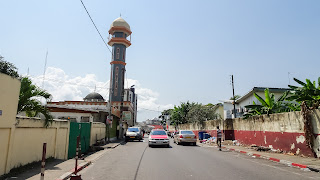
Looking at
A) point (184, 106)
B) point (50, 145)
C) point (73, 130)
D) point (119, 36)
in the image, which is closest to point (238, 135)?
point (73, 130)

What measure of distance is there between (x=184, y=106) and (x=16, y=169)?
45.6 metres

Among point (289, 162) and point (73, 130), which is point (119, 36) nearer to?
point (73, 130)

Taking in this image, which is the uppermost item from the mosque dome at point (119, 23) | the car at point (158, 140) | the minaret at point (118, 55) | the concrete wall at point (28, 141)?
the mosque dome at point (119, 23)

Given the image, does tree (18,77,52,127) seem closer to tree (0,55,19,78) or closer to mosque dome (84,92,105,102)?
tree (0,55,19,78)

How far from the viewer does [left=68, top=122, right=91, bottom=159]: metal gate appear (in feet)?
43.5

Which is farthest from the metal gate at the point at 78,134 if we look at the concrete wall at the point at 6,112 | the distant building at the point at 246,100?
the distant building at the point at 246,100

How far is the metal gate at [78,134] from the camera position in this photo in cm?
1327

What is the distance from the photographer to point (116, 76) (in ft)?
159

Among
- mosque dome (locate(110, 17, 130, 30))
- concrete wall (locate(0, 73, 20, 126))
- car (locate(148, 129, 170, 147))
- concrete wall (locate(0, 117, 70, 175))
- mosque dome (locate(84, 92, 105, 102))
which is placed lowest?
car (locate(148, 129, 170, 147))

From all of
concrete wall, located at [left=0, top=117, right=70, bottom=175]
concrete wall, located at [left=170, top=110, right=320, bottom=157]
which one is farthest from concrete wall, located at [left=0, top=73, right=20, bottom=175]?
concrete wall, located at [left=170, top=110, right=320, bottom=157]

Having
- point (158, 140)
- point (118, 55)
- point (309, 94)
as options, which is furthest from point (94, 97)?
point (309, 94)

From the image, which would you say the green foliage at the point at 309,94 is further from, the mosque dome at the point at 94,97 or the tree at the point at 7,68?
the mosque dome at the point at 94,97

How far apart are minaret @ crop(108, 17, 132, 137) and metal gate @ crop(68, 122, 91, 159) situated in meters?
30.6

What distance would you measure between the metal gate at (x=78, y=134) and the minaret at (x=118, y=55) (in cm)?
3062
